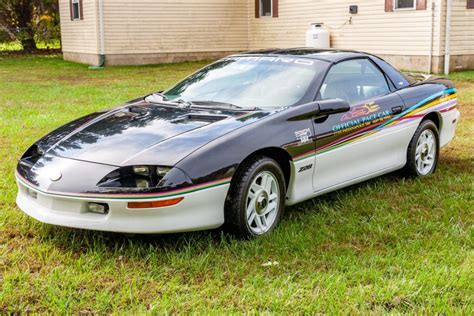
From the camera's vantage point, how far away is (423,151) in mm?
6117

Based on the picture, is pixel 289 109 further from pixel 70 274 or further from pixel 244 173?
pixel 70 274

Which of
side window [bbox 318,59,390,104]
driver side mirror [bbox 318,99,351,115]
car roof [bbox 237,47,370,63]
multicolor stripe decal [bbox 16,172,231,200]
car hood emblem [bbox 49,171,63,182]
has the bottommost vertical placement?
multicolor stripe decal [bbox 16,172,231,200]

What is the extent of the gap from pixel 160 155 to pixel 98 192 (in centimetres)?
46

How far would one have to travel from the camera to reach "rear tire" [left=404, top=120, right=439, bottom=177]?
19.5 ft

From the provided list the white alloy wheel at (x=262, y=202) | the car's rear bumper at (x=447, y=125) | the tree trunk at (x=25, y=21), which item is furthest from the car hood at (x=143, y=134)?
the tree trunk at (x=25, y=21)

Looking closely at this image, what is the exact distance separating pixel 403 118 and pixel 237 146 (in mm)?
2213

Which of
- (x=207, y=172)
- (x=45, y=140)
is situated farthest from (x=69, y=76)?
(x=207, y=172)

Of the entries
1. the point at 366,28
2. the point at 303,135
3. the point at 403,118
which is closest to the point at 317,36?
the point at 366,28

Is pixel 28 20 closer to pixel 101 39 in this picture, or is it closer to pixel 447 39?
pixel 101 39

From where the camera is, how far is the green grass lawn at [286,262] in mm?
3412

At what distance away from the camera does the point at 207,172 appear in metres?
4.00

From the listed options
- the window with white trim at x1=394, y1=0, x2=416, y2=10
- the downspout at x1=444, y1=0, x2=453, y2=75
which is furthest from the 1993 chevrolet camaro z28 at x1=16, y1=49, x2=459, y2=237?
the window with white trim at x1=394, y1=0, x2=416, y2=10

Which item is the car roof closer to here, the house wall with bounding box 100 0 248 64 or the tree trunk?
the house wall with bounding box 100 0 248 64

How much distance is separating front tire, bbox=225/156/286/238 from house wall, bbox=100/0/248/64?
1589 cm
